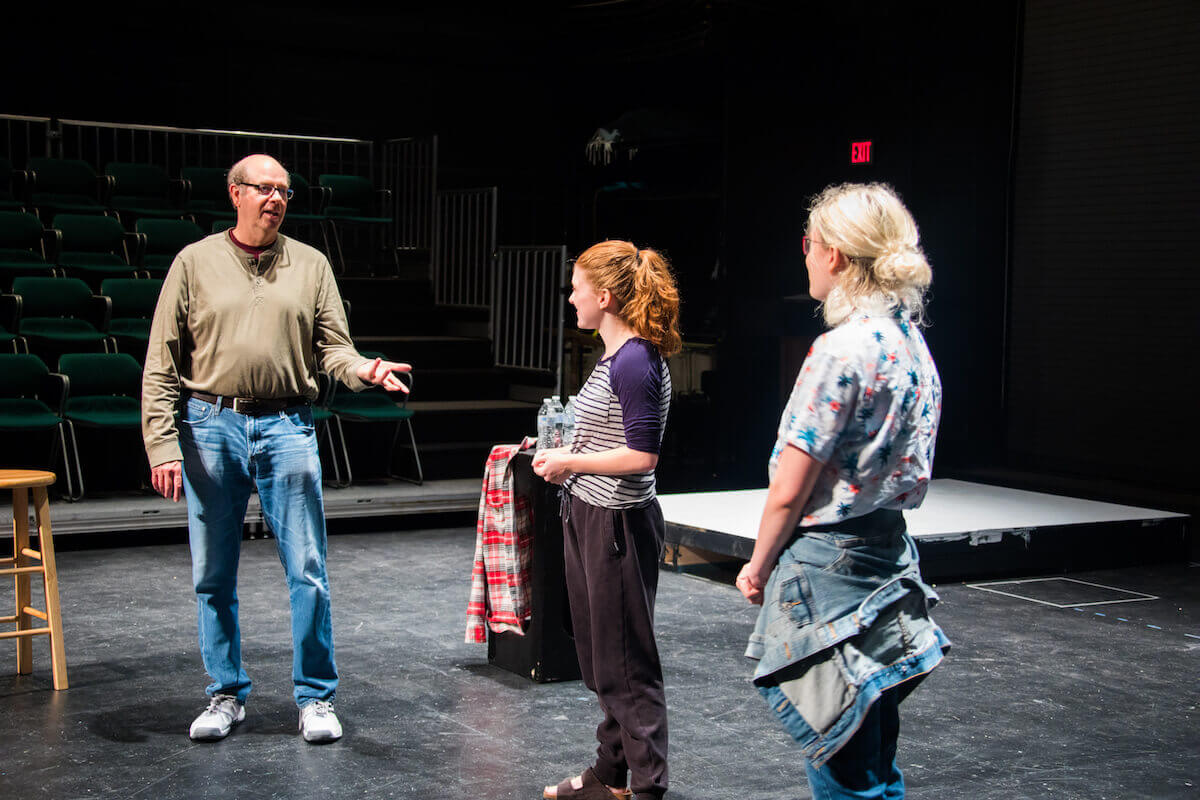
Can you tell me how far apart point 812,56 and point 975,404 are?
2.70 metres

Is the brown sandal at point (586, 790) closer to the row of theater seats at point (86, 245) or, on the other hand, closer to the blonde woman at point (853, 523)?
the blonde woman at point (853, 523)

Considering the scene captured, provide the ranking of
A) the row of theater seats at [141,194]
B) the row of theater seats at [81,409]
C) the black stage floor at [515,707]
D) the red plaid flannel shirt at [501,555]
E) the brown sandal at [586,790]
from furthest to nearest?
the row of theater seats at [141,194] < the row of theater seats at [81,409] < the red plaid flannel shirt at [501,555] < the black stage floor at [515,707] < the brown sandal at [586,790]

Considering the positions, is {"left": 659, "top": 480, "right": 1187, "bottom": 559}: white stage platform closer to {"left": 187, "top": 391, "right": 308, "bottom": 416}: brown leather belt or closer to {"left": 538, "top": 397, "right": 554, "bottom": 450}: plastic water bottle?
{"left": 538, "top": 397, "right": 554, "bottom": 450}: plastic water bottle

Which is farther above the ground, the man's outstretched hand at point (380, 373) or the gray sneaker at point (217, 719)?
the man's outstretched hand at point (380, 373)

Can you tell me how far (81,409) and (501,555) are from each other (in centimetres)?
374

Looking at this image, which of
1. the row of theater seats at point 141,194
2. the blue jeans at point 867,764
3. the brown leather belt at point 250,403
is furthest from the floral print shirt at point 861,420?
the row of theater seats at point 141,194

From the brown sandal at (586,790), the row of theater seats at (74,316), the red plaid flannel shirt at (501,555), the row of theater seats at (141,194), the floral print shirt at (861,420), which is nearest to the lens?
the floral print shirt at (861,420)

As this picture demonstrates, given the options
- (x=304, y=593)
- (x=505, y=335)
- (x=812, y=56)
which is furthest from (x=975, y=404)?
(x=304, y=593)

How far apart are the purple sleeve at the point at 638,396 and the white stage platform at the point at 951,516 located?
8.51 ft

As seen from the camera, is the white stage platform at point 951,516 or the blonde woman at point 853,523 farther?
the white stage platform at point 951,516

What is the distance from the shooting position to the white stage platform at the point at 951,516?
5.73 m

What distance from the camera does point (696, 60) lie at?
10258 mm

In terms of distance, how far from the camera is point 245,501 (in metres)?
3.65

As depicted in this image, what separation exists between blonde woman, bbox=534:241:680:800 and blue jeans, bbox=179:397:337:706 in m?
Result: 0.87
